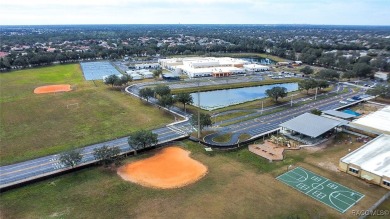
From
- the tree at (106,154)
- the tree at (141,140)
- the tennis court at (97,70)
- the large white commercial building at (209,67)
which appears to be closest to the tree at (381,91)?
the large white commercial building at (209,67)

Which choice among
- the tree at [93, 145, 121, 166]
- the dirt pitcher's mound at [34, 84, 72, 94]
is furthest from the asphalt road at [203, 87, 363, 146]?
the dirt pitcher's mound at [34, 84, 72, 94]

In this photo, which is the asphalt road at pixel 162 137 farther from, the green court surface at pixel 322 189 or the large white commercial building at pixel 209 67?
the large white commercial building at pixel 209 67

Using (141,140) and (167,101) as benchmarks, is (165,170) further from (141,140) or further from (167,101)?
(167,101)

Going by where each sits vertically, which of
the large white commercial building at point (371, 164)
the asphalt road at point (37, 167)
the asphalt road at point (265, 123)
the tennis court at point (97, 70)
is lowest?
the asphalt road at point (37, 167)

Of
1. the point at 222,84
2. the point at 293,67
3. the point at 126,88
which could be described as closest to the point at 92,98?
the point at 126,88

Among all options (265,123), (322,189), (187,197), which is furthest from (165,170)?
(265,123)

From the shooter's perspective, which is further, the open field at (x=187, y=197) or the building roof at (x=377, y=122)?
the building roof at (x=377, y=122)

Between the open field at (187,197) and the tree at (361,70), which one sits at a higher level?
the tree at (361,70)

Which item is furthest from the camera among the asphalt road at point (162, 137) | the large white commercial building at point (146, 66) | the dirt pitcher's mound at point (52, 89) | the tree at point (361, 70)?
the large white commercial building at point (146, 66)

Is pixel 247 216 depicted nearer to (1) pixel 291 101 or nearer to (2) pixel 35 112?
(1) pixel 291 101

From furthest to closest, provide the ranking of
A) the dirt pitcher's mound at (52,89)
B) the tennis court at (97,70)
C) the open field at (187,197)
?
the tennis court at (97,70) → the dirt pitcher's mound at (52,89) → the open field at (187,197)
